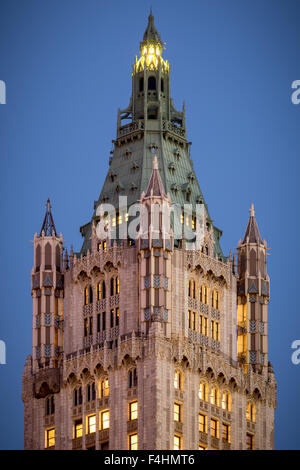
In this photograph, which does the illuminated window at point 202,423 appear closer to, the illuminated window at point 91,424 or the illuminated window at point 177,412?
the illuminated window at point 177,412

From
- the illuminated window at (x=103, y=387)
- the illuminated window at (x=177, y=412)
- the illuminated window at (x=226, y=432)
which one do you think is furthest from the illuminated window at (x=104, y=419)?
the illuminated window at (x=226, y=432)

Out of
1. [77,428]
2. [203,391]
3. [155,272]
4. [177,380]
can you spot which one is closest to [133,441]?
[177,380]

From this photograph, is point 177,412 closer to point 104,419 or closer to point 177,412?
point 177,412

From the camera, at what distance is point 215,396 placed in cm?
19950

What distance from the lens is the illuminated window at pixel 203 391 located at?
649 ft

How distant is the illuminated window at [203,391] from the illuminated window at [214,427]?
79.5 inches

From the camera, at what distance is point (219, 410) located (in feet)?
654

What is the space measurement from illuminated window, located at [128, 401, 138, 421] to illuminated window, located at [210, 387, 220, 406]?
25.6ft

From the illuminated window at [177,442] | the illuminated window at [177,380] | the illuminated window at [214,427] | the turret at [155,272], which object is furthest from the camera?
the illuminated window at [214,427]

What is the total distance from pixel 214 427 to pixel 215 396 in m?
2.80
